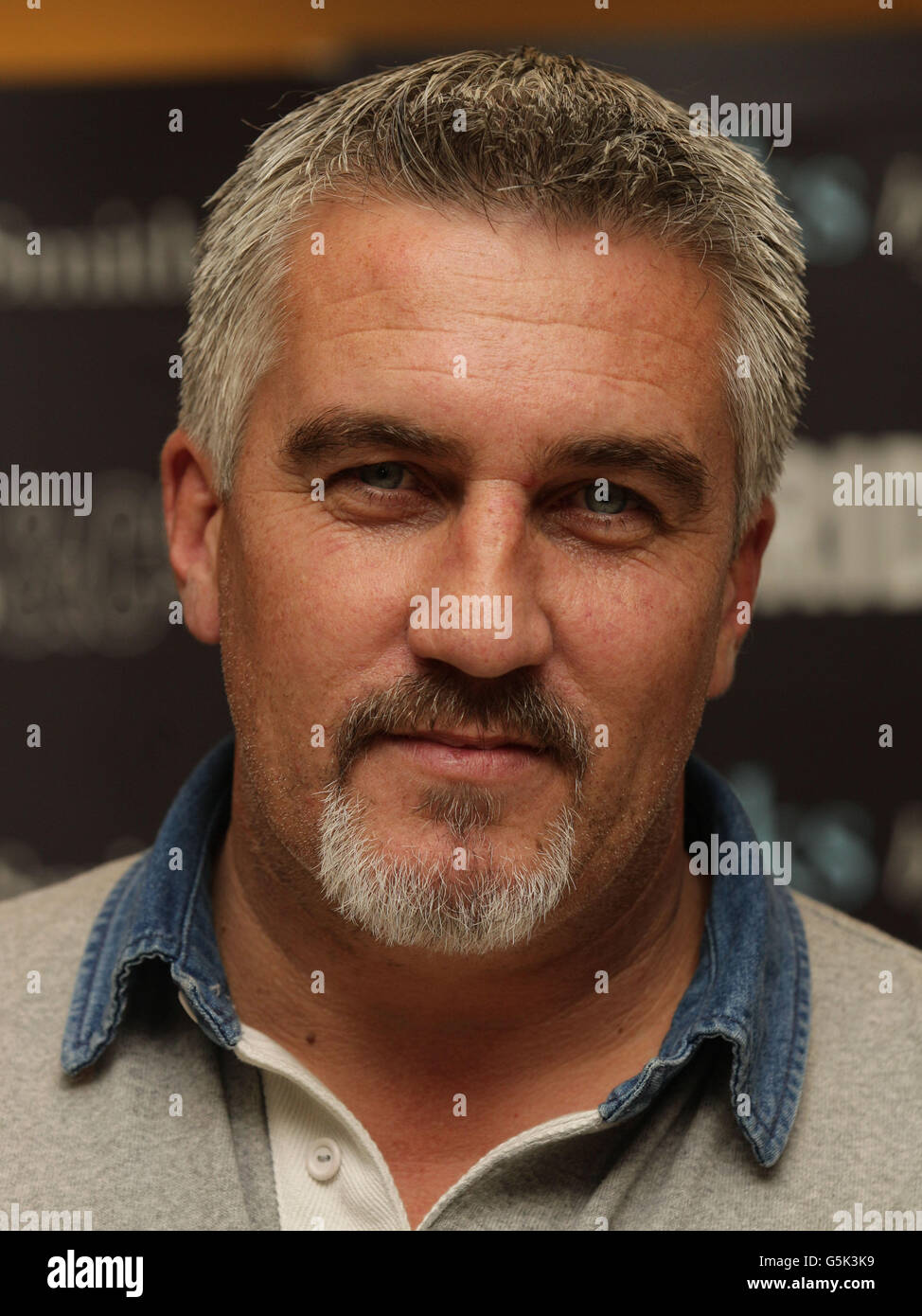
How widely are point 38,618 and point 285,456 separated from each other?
1245 mm

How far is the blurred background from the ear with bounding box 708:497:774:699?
846 millimetres

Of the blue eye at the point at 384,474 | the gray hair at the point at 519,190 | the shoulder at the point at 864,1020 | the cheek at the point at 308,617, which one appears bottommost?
the shoulder at the point at 864,1020

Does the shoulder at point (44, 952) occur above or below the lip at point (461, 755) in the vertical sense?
below

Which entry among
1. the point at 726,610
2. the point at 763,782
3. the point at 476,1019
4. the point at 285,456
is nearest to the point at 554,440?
the point at 285,456

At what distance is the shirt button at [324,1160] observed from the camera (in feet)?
4.22

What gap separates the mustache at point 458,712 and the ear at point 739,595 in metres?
0.28

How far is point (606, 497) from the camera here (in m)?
1.30

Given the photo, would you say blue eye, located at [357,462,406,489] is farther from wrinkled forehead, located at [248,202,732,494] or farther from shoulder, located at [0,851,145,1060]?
shoulder, located at [0,851,145,1060]

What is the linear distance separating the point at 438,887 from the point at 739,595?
1.62 feet

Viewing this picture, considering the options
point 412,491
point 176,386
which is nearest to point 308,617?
point 412,491

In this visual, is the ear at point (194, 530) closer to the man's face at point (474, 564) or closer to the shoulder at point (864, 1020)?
the man's face at point (474, 564)

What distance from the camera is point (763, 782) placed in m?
2.38

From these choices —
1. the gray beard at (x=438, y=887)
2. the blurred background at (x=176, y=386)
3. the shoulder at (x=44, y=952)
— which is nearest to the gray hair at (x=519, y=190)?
the gray beard at (x=438, y=887)
